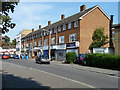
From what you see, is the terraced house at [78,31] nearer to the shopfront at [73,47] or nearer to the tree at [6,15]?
the shopfront at [73,47]

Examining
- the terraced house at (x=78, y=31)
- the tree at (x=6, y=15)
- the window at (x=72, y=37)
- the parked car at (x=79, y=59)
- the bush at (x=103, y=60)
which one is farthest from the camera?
the window at (x=72, y=37)

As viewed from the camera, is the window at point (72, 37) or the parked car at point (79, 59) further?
the window at point (72, 37)

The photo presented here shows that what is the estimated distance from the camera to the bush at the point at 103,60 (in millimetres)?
17214

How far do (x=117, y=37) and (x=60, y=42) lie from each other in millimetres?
18929

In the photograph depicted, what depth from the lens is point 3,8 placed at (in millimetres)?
7145

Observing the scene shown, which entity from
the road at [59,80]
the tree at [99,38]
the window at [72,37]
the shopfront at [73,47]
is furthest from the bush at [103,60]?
the window at [72,37]

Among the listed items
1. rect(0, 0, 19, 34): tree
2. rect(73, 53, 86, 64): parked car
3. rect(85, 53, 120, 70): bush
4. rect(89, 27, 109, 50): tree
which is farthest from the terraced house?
rect(0, 0, 19, 34): tree

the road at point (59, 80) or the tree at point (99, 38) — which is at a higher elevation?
the tree at point (99, 38)

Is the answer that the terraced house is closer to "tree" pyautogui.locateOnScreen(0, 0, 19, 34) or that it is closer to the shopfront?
the shopfront

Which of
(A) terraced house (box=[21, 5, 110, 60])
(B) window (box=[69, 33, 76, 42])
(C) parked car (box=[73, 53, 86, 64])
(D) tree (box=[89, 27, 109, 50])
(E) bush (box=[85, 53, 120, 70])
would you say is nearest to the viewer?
(E) bush (box=[85, 53, 120, 70])

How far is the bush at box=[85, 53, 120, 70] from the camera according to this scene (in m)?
17.2

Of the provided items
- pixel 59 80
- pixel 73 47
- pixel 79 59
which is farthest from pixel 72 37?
pixel 59 80

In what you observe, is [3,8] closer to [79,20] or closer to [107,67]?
[107,67]

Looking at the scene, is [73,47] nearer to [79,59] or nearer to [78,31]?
[78,31]
